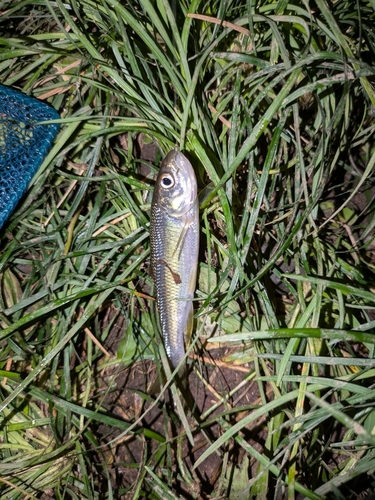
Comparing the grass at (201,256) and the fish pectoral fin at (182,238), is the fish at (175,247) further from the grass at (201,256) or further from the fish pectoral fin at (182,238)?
the grass at (201,256)

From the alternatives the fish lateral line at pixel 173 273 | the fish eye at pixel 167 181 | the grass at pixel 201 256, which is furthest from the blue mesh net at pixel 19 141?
the fish lateral line at pixel 173 273

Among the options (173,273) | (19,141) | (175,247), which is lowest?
(173,273)

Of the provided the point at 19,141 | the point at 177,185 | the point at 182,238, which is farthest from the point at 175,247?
the point at 19,141

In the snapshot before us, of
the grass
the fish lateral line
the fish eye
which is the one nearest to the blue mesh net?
the grass

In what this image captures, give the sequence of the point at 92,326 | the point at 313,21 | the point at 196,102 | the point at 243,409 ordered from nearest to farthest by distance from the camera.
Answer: the point at 313,21 → the point at 196,102 → the point at 243,409 → the point at 92,326

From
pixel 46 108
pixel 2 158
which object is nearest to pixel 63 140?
pixel 46 108

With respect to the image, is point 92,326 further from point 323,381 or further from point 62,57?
point 62,57

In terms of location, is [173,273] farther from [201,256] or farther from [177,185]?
[177,185]
